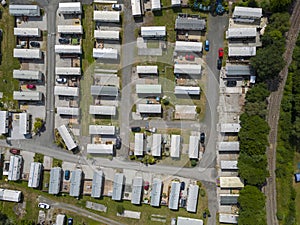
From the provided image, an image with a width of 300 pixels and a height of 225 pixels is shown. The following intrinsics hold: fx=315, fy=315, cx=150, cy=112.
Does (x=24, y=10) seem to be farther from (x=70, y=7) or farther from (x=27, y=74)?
(x=27, y=74)

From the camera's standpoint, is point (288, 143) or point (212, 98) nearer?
point (288, 143)

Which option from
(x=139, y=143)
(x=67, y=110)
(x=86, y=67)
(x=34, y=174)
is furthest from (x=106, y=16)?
(x=34, y=174)

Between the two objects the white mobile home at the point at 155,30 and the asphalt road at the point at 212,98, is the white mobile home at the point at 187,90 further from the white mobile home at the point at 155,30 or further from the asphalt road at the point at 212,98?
the white mobile home at the point at 155,30

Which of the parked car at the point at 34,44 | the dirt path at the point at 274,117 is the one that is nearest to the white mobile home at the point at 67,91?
the parked car at the point at 34,44

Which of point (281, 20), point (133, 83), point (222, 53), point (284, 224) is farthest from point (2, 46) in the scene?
point (284, 224)

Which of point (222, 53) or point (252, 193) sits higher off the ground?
point (222, 53)

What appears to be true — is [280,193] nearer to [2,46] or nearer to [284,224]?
[284,224]
